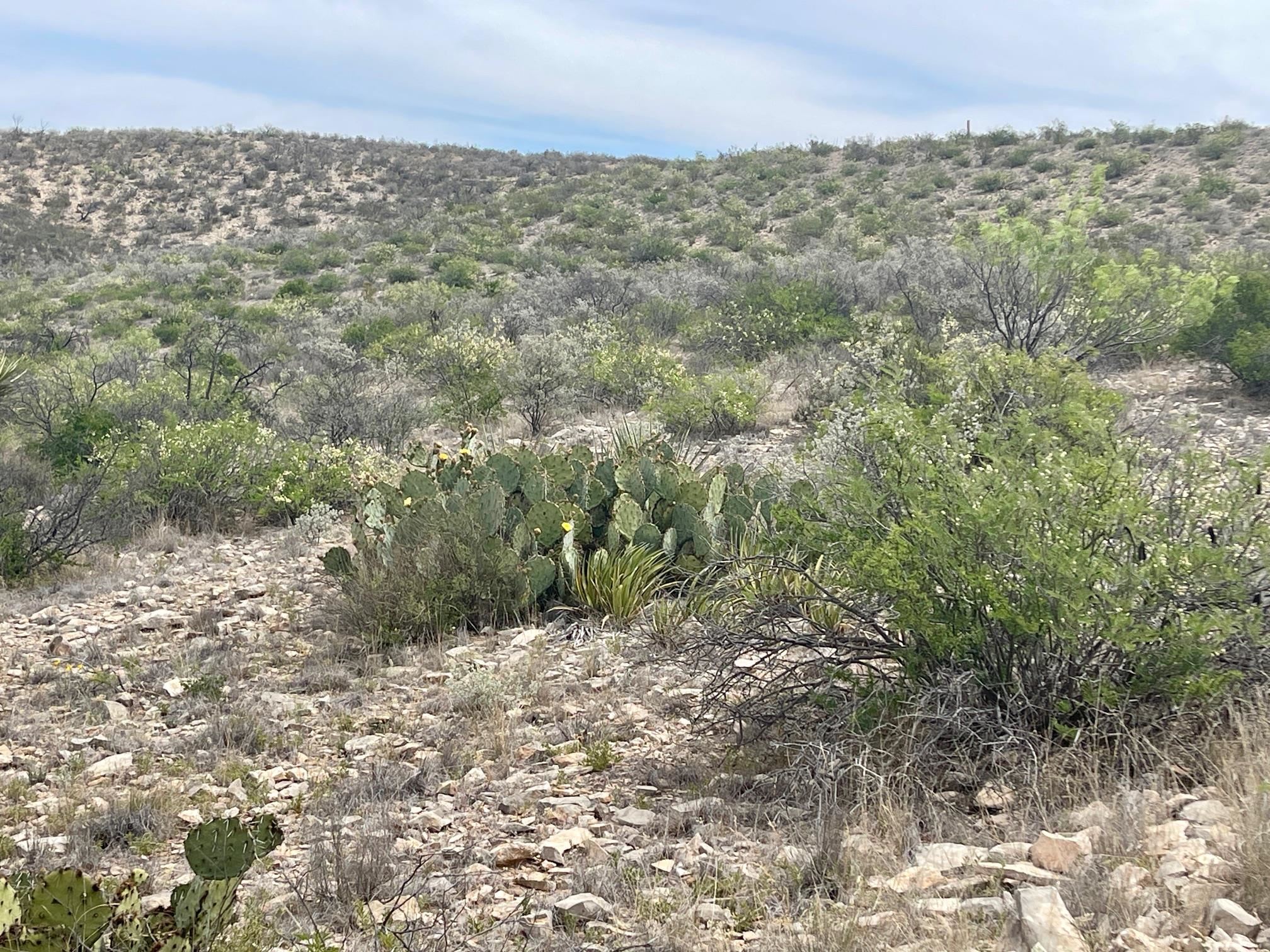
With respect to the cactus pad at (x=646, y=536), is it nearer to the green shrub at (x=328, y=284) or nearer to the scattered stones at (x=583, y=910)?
the scattered stones at (x=583, y=910)

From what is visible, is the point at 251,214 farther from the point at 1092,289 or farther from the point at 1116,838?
the point at 1116,838

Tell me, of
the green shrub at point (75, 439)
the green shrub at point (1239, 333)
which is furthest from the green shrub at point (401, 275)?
the green shrub at point (1239, 333)

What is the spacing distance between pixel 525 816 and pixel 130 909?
1.61 metres

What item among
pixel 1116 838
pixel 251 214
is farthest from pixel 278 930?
pixel 251 214

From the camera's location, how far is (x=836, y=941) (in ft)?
8.59

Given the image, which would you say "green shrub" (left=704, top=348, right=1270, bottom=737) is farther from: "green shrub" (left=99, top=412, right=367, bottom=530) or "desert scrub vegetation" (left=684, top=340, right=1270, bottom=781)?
"green shrub" (left=99, top=412, right=367, bottom=530)

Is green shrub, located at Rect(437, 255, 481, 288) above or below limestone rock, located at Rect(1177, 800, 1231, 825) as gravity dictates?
below

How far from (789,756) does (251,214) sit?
122 ft

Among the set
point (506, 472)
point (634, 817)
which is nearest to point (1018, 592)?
point (634, 817)

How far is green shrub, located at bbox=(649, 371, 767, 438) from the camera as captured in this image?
11.8 metres

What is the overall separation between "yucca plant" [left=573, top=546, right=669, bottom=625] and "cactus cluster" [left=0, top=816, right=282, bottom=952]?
148 inches

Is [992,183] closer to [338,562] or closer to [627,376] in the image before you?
[627,376]

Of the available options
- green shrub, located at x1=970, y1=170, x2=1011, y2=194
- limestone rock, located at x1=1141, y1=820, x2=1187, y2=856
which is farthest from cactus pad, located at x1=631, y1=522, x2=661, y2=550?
green shrub, located at x1=970, y1=170, x2=1011, y2=194

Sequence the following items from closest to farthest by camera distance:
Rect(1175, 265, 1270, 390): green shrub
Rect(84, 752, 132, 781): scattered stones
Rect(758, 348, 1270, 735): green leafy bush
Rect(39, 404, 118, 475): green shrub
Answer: Rect(758, 348, 1270, 735): green leafy bush
Rect(84, 752, 132, 781): scattered stones
Rect(39, 404, 118, 475): green shrub
Rect(1175, 265, 1270, 390): green shrub
